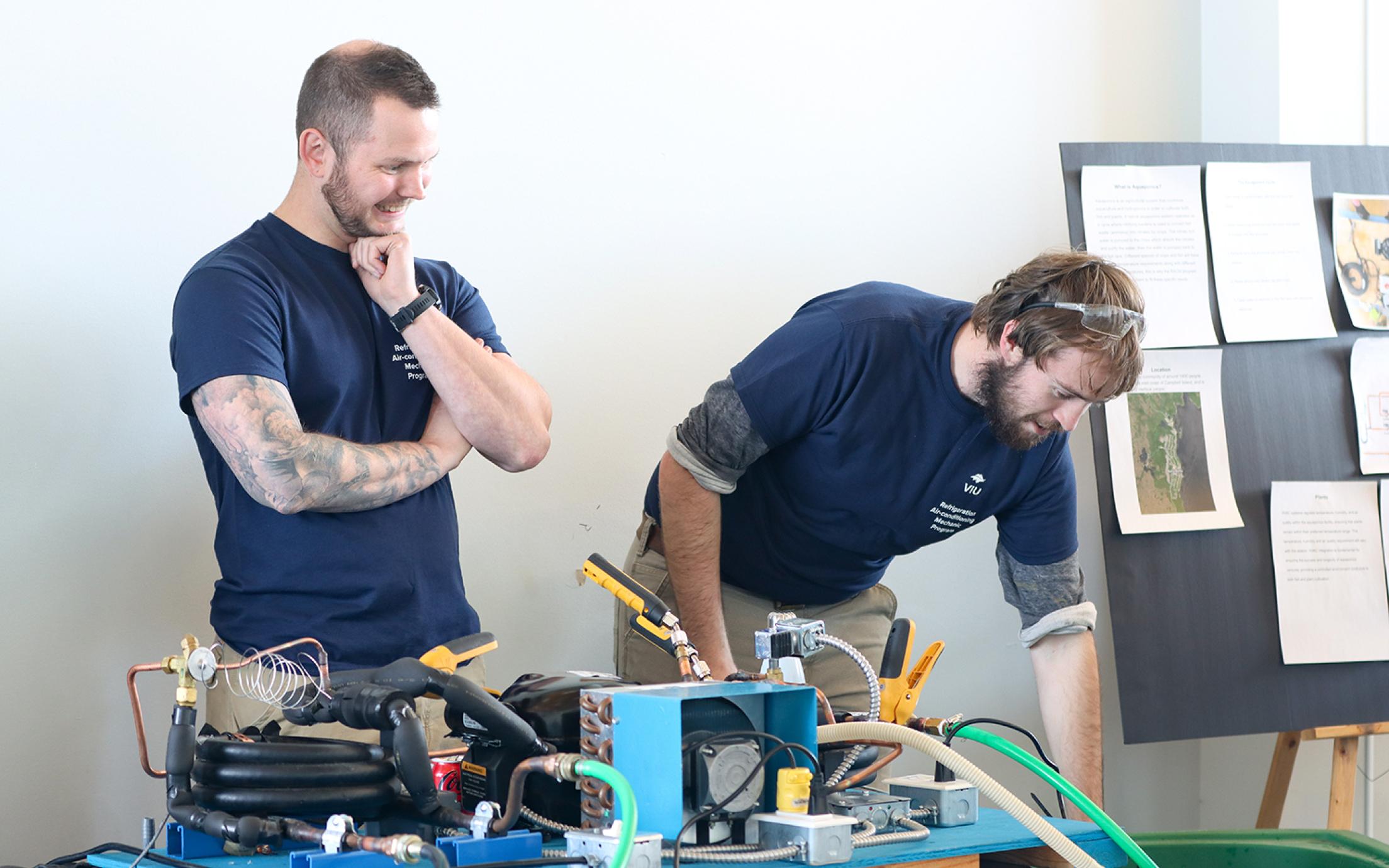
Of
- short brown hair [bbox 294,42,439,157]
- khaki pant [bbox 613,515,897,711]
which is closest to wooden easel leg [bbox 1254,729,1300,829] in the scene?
khaki pant [bbox 613,515,897,711]

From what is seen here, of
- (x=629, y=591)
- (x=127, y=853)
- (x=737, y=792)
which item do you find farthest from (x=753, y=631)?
(x=127, y=853)

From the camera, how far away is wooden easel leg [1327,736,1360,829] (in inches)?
99.5

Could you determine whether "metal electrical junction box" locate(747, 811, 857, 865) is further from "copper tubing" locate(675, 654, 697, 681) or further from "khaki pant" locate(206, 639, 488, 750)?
"khaki pant" locate(206, 639, 488, 750)

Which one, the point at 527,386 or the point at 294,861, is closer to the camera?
the point at 294,861

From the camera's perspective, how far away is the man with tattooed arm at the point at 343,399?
1589 mm

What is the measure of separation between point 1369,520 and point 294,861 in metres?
2.35

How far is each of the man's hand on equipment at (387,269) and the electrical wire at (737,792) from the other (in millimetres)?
879

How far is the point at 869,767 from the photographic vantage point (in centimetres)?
138

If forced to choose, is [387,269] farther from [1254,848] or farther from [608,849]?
[1254,848]

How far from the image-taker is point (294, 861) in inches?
41.4

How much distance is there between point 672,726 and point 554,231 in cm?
160

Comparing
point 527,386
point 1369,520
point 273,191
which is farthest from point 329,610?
point 1369,520

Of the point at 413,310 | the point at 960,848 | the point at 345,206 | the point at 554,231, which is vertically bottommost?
the point at 960,848

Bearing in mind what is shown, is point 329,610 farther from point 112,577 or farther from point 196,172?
point 196,172
